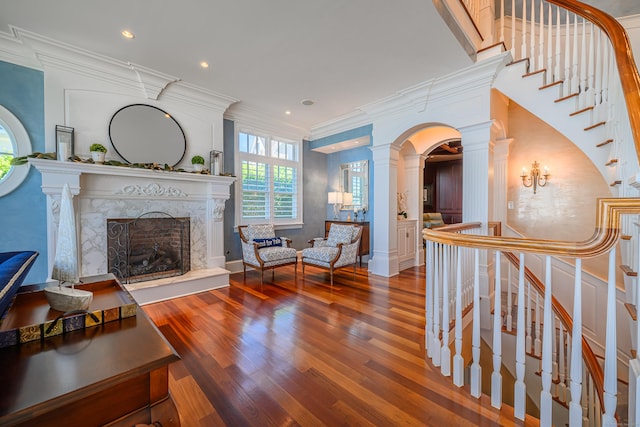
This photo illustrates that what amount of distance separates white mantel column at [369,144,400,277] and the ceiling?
1088 mm

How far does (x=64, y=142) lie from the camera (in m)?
3.05

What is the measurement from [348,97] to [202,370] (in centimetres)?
415

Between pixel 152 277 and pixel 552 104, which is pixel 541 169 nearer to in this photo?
pixel 552 104

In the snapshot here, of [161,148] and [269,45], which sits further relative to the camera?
[161,148]

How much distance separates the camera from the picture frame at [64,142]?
9.80 feet

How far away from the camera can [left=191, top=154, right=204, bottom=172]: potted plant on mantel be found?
4004 mm

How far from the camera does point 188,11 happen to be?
249cm

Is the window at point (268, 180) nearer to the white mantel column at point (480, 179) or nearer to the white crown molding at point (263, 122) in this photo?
the white crown molding at point (263, 122)

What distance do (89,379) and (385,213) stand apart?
4.33 meters

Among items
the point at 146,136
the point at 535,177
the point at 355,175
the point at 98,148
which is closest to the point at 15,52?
the point at 98,148

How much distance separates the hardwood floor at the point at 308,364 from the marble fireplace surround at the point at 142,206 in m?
0.35

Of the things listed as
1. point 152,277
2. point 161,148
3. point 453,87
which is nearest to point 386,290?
point 453,87

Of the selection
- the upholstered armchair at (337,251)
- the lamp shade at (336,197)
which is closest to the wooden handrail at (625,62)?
the upholstered armchair at (337,251)

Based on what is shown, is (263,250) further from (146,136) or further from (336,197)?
(146,136)
